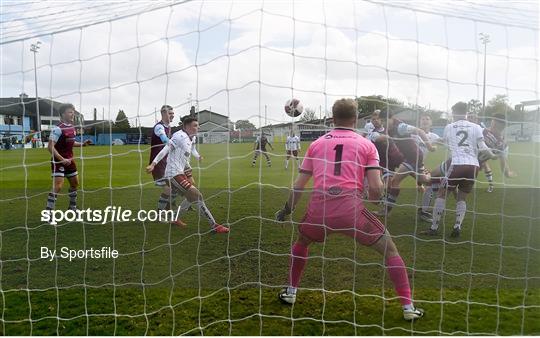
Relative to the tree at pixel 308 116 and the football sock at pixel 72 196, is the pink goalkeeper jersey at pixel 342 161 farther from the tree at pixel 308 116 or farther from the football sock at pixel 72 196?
the football sock at pixel 72 196

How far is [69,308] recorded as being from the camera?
373 cm

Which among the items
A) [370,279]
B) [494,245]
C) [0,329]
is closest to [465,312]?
[370,279]

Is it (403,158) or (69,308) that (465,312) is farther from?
(403,158)

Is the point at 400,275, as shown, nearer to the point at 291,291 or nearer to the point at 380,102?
the point at 291,291

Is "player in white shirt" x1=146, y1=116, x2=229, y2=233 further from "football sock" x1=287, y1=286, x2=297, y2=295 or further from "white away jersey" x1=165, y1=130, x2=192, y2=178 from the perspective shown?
"football sock" x1=287, y1=286, x2=297, y2=295

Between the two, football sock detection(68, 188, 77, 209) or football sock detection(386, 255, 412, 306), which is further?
football sock detection(68, 188, 77, 209)

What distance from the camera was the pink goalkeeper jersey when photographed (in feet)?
11.1

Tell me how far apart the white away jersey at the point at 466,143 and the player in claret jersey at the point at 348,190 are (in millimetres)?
2699

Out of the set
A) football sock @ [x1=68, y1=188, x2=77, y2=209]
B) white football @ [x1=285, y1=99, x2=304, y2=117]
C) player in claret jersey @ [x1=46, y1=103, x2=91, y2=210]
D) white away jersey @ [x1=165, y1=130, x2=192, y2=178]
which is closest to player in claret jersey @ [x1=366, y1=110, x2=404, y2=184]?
white football @ [x1=285, y1=99, x2=304, y2=117]

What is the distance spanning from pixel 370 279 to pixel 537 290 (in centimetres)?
149

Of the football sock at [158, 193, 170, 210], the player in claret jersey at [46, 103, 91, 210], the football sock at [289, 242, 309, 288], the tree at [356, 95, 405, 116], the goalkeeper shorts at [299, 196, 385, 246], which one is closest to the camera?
the goalkeeper shorts at [299, 196, 385, 246]

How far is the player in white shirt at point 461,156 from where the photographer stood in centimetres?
564

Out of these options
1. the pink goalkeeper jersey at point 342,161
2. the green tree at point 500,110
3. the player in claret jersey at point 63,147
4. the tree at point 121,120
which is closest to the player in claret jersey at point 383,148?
the green tree at point 500,110

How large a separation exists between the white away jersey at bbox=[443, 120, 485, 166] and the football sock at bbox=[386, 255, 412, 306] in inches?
107
